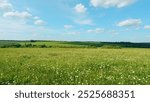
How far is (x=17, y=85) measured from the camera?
12.3 m

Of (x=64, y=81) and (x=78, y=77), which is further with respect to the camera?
(x=78, y=77)

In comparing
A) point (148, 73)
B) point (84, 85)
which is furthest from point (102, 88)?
point (148, 73)

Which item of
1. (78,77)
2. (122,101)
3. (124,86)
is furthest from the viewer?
(78,77)

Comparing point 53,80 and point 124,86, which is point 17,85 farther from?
point 124,86

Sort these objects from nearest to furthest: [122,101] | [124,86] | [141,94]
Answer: [122,101] → [141,94] → [124,86]

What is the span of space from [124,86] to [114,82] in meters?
0.83

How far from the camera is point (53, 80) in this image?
1327 centimetres

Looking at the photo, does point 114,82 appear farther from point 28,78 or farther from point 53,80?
point 28,78

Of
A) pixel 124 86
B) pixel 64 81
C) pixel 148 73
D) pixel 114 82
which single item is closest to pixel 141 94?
pixel 124 86

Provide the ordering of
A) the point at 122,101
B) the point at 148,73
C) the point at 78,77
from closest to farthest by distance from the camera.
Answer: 1. the point at 122,101
2. the point at 78,77
3. the point at 148,73

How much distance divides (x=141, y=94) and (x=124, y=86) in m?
1.02

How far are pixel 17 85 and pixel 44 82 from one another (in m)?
1.19

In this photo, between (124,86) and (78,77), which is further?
(78,77)

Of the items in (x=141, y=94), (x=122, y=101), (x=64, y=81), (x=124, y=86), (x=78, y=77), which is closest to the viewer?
(x=122, y=101)
